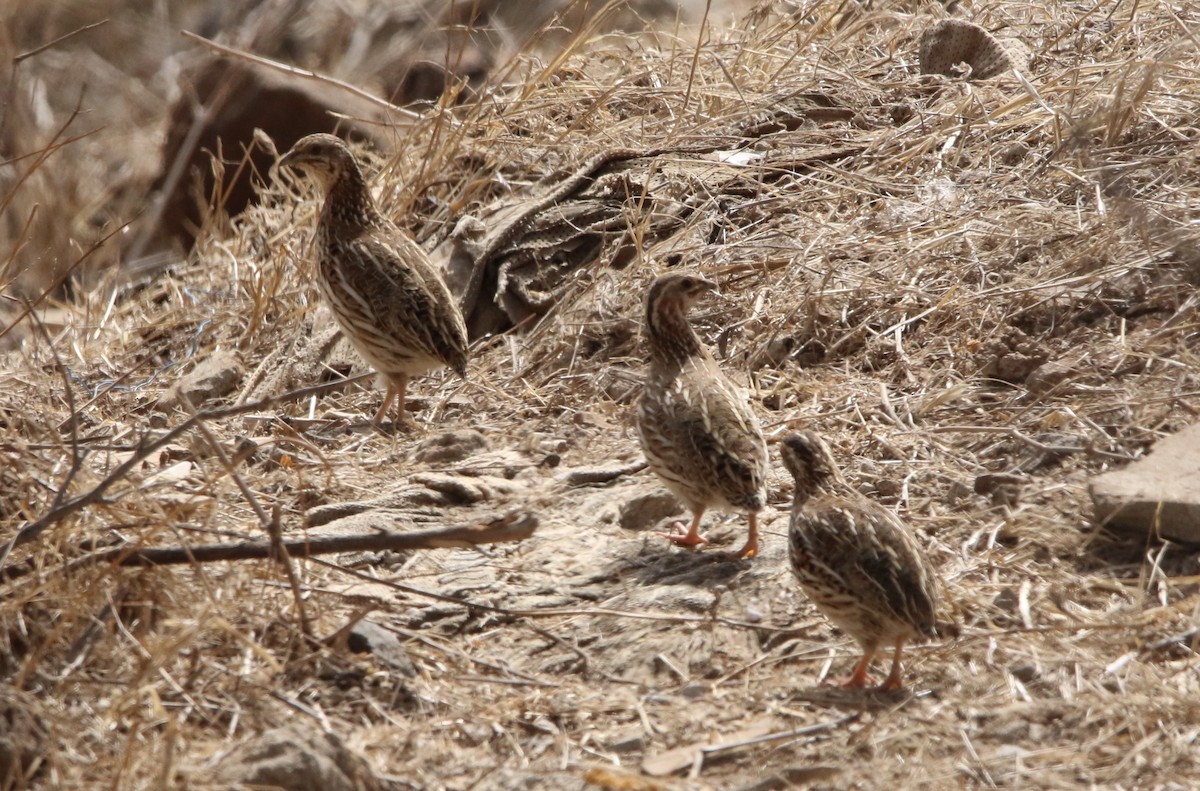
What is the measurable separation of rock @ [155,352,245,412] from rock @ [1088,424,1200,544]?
520 centimetres

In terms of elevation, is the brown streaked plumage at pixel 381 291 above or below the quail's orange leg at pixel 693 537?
above

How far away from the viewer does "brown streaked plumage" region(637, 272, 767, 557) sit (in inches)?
244

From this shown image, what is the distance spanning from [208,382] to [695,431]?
376cm

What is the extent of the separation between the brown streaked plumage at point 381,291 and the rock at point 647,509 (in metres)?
1.53

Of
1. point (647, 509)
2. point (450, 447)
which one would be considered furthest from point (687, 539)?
point (450, 447)

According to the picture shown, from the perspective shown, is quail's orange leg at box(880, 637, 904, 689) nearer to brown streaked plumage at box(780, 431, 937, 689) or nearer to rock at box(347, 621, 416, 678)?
brown streaked plumage at box(780, 431, 937, 689)

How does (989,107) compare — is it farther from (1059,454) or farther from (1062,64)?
(1059,454)

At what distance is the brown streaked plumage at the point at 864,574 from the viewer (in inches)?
205

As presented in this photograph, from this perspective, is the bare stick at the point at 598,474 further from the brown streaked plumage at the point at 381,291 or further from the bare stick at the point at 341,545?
the bare stick at the point at 341,545

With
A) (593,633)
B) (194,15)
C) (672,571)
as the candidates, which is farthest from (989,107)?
(194,15)

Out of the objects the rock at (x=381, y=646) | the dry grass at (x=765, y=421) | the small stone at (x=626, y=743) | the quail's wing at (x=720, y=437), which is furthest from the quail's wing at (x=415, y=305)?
the small stone at (x=626, y=743)

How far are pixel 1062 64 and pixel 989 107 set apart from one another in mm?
702

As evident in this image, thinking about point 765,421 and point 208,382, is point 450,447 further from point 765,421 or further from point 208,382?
point 208,382

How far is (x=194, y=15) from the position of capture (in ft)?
73.8
